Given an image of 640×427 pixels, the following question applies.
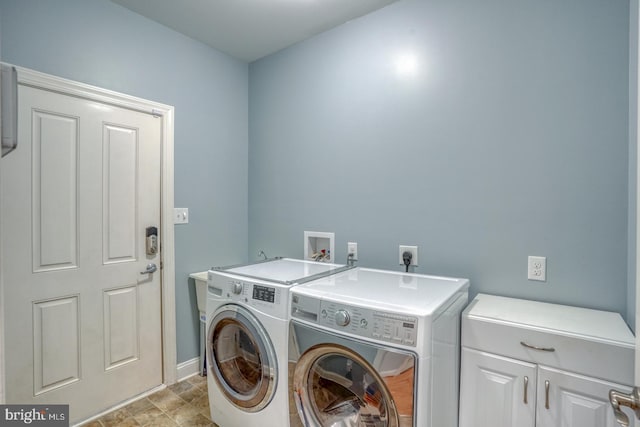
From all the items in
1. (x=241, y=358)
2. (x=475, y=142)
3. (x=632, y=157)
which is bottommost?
(x=241, y=358)

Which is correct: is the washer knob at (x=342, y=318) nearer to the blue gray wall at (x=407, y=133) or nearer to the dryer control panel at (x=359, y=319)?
the dryer control panel at (x=359, y=319)

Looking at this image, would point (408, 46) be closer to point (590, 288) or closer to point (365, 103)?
point (365, 103)

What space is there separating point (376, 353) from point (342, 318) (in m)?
0.19

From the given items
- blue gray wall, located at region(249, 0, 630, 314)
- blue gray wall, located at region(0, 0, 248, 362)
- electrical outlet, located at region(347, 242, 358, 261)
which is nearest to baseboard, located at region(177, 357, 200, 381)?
blue gray wall, located at region(0, 0, 248, 362)

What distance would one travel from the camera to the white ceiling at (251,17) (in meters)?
2.14

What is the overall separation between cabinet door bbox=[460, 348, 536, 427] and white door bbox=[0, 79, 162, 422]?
6.66 ft

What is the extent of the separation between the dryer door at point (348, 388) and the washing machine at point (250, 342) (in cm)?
11

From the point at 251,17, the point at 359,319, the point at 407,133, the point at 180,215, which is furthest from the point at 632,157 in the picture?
the point at 180,215

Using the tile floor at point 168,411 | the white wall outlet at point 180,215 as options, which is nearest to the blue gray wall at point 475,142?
the white wall outlet at point 180,215

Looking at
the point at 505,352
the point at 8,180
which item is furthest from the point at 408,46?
the point at 8,180

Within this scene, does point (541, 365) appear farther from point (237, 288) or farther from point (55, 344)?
point (55, 344)

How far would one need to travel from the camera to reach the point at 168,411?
2.13 m

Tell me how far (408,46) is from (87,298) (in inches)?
98.1

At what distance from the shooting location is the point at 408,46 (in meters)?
2.08
